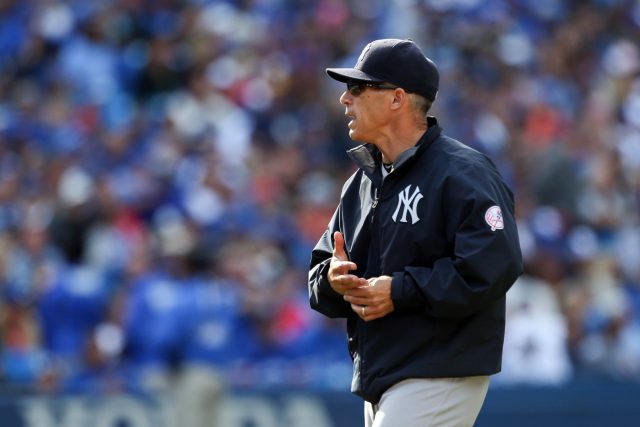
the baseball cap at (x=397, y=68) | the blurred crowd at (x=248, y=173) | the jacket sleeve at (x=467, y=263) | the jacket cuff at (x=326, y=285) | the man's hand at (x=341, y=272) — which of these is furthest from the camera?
the blurred crowd at (x=248, y=173)

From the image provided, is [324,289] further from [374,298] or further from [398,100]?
[398,100]

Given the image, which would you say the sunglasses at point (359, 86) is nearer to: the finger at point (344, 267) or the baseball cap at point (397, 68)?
the baseball cap at point (397, 68)

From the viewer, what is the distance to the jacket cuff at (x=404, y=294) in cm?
430

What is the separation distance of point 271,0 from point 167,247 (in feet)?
14.9

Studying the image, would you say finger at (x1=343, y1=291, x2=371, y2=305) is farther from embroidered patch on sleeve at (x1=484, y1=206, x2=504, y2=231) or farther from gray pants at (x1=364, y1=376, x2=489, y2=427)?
embroidered patch on sleeve at (x1=484, y1=206, x2=504, y2=231)

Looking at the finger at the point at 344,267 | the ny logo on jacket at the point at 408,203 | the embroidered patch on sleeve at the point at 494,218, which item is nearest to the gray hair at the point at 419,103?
the ny logo on jacket at the point at 408,203

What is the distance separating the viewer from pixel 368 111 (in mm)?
4539

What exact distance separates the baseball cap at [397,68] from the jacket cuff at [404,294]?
2.26 ft

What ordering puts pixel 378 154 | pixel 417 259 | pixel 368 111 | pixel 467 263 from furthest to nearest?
pixel 378 154 → pixel 368 111 → pixel 417 259 → pixel 467 263

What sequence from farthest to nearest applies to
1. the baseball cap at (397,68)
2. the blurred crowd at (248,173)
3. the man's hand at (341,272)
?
1. the blurred crowd at (248,173)
2. the baseball cap at (397,68)
3. the man's hand at (341,272)

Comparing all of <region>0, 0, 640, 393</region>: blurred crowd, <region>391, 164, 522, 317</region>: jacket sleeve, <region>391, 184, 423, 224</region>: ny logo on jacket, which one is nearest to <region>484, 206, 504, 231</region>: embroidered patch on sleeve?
<region>391, 164, 522, 317</region>: jacket sleeve

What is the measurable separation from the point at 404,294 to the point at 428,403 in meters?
0.40

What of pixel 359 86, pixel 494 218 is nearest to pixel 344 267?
pixel 494 218

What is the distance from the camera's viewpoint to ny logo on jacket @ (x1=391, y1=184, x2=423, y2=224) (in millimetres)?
4398
